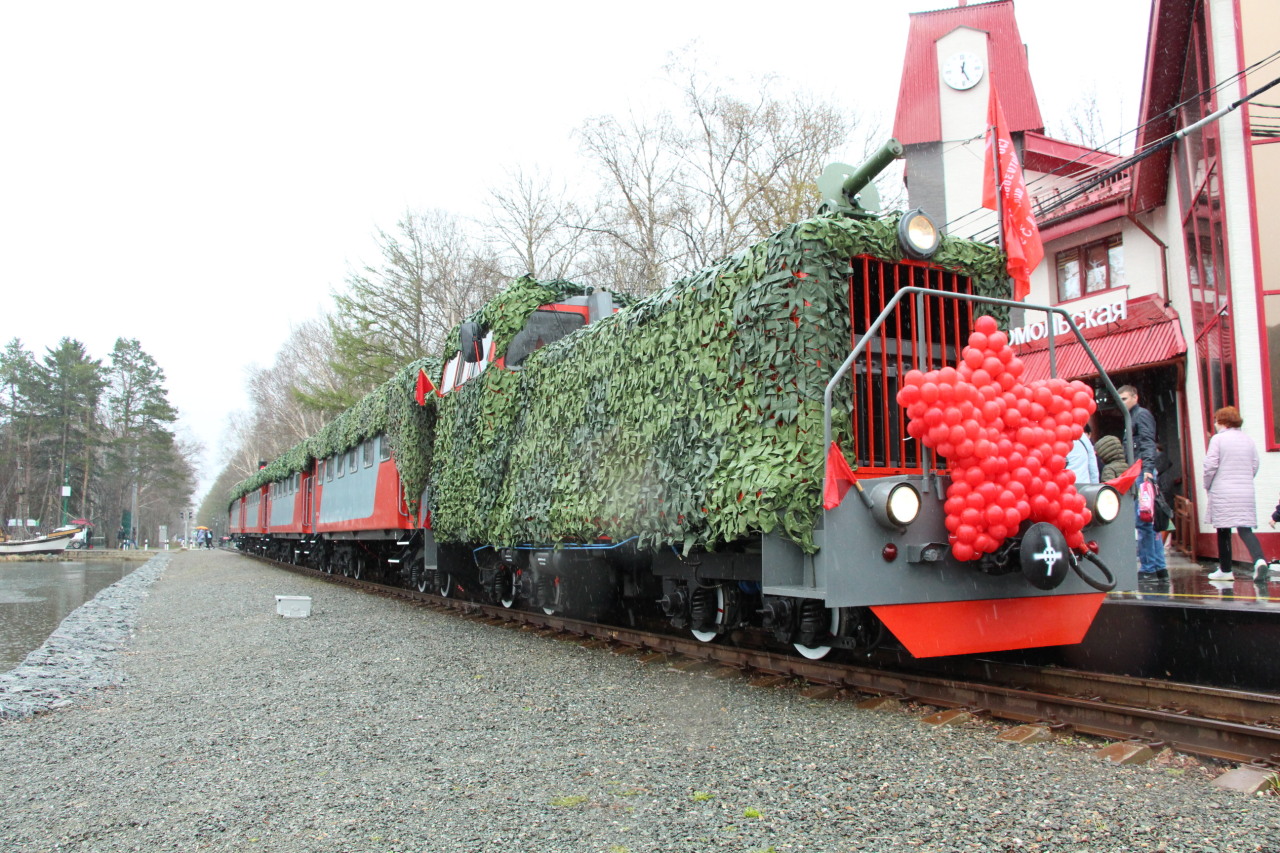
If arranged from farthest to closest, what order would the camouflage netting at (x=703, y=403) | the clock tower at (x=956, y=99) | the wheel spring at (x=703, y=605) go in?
the clock tower at (x=956, y=99)
the wheel spring at (x=703, y=605)
the camouflage netting at (x=703, y=403)

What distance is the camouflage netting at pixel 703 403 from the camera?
4766 mm

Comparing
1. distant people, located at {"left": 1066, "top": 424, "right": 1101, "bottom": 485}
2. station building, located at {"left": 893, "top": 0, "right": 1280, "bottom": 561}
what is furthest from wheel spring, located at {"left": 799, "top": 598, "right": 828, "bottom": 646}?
station building, located at {"left": 893, "top": 0, "right": 1280, "bottom": 561}

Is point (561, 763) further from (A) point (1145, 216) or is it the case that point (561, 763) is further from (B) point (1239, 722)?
(A) point (1145, 216)

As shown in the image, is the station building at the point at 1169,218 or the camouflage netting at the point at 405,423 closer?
the station building at the point at 1169,218

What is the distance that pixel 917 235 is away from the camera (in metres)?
5.14

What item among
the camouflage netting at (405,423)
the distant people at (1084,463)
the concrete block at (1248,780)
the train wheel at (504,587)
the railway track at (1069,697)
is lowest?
the concrete block at (1248,780)

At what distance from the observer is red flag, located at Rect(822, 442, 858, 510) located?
171 inches

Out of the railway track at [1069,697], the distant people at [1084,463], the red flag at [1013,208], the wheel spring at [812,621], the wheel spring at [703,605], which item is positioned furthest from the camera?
the wheel spring at [703,605]

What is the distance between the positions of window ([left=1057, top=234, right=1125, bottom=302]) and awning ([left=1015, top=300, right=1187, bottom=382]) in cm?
136

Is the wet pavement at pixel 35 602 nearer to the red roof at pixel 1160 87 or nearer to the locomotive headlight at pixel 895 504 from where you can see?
the locomotive headlight at pixel 895 504

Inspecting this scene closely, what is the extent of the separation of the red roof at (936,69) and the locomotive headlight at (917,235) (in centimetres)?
1815

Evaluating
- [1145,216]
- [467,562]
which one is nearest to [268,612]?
[467,562]

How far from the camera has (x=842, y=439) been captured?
4.79 meters

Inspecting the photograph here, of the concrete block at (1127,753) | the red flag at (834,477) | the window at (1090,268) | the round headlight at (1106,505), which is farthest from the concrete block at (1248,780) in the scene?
the window at (1090,268)
